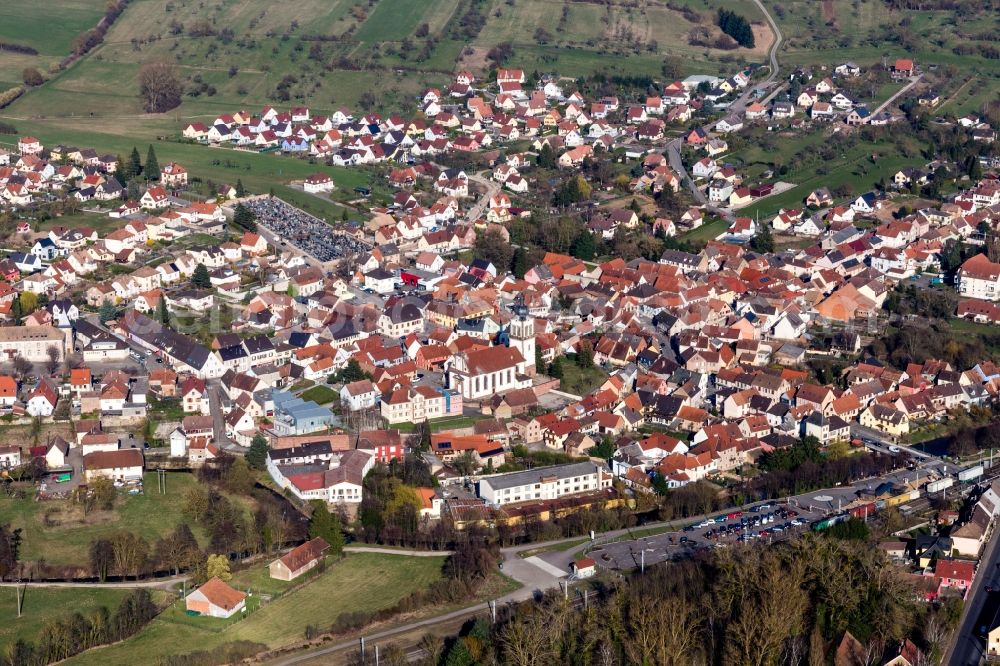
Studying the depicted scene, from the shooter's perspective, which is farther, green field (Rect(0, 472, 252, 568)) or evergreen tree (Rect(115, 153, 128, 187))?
evergreen tree (Rect(115, 153, 128, 187))

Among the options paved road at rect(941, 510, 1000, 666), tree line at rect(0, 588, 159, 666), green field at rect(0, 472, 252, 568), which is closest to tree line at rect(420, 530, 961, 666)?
paved road at rect(941, 510, 1000, 666)

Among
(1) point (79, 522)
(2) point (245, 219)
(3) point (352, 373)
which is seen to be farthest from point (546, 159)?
(1) point (79, 522)

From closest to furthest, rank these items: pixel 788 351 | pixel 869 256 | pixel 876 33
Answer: pixel 788 351
pixel 869 256
pixel 876 33

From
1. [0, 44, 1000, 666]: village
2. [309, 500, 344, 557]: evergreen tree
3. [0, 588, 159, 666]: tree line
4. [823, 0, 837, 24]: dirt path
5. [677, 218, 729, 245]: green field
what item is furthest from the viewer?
[823, 0, 837, 24]: dirt path

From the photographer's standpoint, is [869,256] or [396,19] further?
[396,19]

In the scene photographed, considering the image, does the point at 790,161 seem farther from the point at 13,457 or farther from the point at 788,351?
the point at 13,457

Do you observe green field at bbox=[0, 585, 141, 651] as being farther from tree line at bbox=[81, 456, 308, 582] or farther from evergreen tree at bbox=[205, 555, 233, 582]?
evergreen tree at bbox=[205, 555, 233, 582]

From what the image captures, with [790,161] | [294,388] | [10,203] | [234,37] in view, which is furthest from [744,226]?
[234,37]
